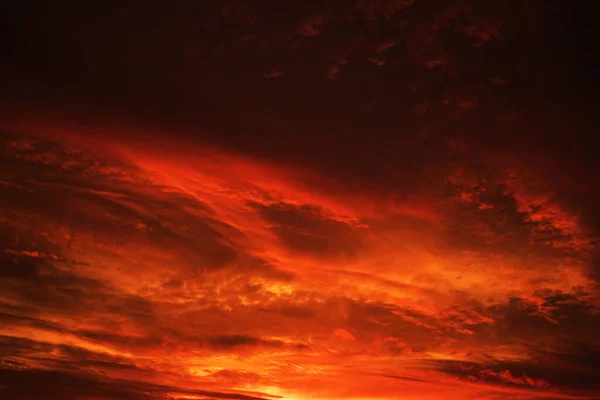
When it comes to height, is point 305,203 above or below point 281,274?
above

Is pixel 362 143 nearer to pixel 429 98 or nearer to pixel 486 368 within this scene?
pixel 429 98

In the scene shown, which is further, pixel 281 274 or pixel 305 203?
pixel 281 274

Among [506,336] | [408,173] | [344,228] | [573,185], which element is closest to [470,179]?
[408,173]

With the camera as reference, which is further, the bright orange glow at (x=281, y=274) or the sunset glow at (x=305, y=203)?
the bright orange glow at (x=281, y=274)

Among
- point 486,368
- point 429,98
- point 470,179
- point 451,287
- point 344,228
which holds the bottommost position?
point 486,368

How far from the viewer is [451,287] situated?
735cm

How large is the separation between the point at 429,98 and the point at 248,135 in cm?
197

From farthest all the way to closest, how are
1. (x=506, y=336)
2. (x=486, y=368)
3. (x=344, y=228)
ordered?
(x=486, y=368)
(x=506, y=336)
(x=344, y=228)

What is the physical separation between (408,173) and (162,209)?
3299 millimetres

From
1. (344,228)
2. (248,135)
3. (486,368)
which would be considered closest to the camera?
(248,135)

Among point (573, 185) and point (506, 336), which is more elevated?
point (573, 185)

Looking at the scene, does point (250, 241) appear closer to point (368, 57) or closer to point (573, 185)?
point (368, 57)

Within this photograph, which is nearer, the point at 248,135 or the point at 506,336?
the point at 248,135

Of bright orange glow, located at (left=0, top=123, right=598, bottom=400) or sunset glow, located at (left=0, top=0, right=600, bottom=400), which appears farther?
bright orange glow, located at (left=0, top=123, right=598, bottom=400)
